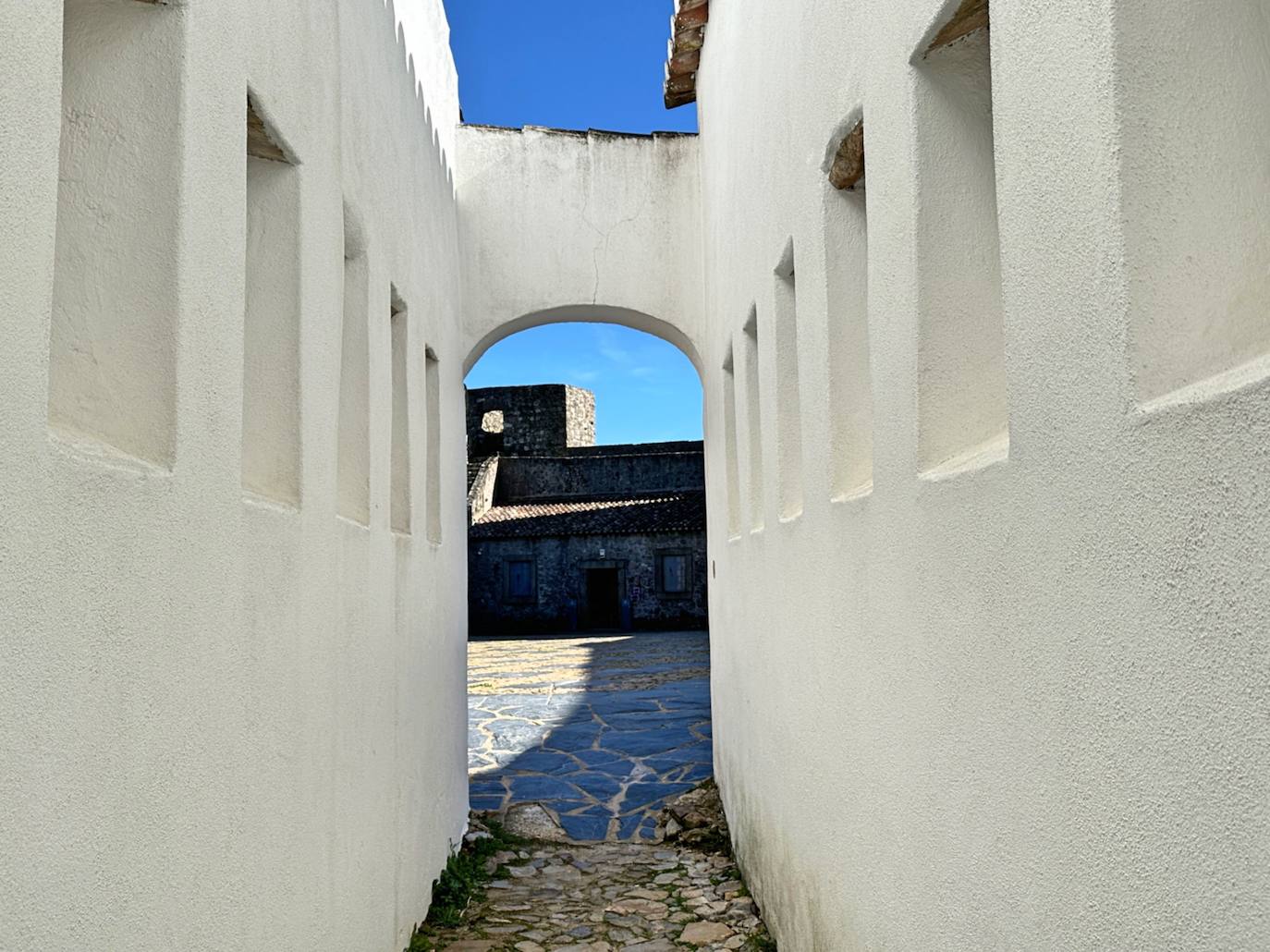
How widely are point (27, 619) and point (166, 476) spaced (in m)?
0.59

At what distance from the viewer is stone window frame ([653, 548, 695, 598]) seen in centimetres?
2711

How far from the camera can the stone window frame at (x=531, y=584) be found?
27578 millimetres

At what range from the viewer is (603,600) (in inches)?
1109

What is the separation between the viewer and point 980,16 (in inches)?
93.0

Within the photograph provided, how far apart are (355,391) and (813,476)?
72.8 inches

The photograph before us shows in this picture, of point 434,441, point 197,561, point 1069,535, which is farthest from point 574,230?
point 1069,535

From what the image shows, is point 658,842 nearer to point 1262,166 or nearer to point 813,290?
point 813,290

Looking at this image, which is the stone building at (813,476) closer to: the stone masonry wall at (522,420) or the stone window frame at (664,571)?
the stone window frame at (664,571)

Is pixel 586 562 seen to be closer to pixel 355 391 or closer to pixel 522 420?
pixel 522 420

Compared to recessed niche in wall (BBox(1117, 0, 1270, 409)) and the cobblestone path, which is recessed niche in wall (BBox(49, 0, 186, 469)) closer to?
recessed niche in wall (BBox(1117, 0, 1270, 409))

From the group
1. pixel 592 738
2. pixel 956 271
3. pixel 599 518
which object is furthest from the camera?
pixel 599 518

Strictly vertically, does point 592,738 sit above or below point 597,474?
below

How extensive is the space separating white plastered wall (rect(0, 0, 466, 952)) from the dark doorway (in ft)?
75.6

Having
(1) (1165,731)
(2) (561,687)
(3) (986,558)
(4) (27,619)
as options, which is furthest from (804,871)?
(2) (561,687)
